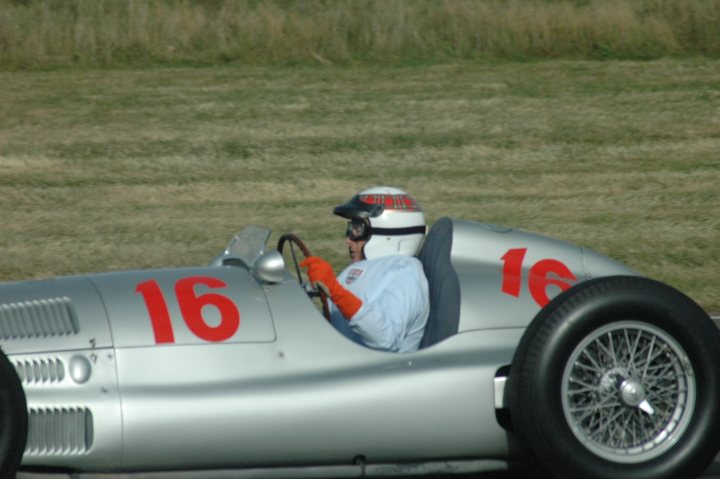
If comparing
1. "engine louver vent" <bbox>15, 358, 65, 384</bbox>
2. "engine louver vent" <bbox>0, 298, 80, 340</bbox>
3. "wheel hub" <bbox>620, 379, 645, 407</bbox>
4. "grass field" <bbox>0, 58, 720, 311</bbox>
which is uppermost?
"engine louver vent" <bbox>0, 298, 80, 340</bbox>

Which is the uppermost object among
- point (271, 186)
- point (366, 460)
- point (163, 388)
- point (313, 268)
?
point (313, 268)

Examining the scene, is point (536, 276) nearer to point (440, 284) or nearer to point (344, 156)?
point (440, 284)

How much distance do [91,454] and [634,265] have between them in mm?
7278

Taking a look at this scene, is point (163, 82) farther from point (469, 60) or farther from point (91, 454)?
point (91, 454)

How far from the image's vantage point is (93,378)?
5.10 meters

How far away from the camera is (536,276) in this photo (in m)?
5.91

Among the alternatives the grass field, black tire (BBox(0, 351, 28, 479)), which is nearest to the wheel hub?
black tire (BBox(0, 351, 28, 479))

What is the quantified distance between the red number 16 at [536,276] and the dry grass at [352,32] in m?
13.4

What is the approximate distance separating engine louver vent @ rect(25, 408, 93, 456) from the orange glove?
3.71ft

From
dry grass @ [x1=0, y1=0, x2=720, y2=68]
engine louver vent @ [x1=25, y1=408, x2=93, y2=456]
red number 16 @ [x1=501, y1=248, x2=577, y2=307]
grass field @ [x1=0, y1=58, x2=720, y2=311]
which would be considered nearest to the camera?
engine louver vent @ [x1=25, y1=408, x2=93, y2=456]

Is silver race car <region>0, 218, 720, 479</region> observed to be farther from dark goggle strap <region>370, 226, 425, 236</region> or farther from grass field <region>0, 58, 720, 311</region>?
grass field <region>0, 58, 720, 311</region>

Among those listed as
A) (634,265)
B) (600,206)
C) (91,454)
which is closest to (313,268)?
(91,454)

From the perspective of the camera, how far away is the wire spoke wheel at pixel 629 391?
5.30m

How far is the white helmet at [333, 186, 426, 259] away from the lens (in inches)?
238
